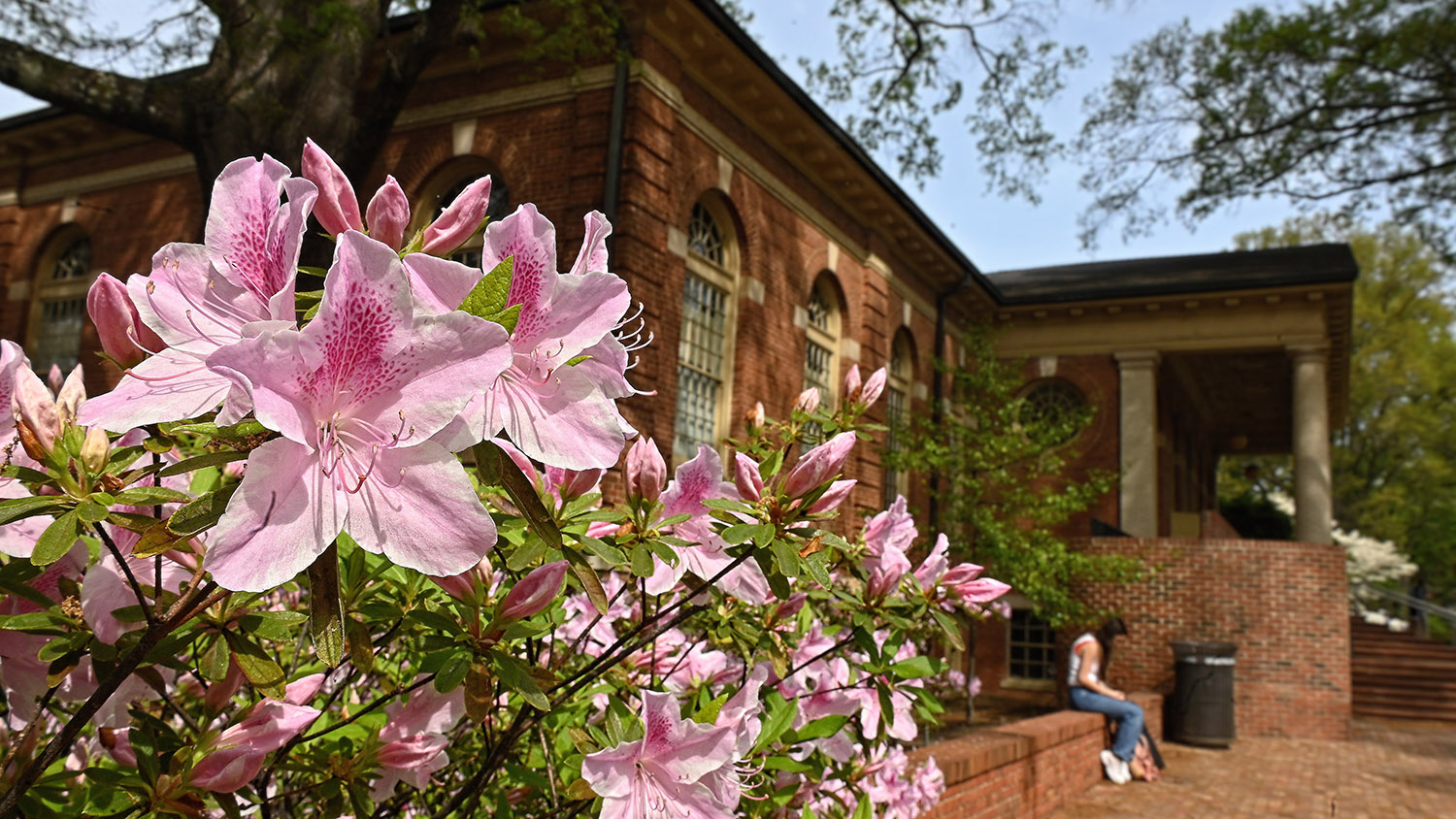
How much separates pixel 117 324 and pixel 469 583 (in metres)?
0.54

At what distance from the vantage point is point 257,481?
88 centimetres

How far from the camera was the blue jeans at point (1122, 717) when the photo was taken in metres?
10.2

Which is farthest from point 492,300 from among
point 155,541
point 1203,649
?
point 1203,649

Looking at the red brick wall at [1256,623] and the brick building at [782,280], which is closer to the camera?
the brick building at [782,280]

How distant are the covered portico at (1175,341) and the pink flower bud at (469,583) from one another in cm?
1911

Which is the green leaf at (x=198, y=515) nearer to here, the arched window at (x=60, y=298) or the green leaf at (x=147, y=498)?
the green leaf at (x=147, y=498)

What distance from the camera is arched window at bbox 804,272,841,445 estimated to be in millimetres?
15703

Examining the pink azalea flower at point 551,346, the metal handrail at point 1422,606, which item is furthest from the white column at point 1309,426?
→ the pink azalea flower at point 551,346

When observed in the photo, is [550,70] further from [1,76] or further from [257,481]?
[257,481]

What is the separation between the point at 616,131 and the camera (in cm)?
1058

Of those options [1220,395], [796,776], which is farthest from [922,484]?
[796,776]

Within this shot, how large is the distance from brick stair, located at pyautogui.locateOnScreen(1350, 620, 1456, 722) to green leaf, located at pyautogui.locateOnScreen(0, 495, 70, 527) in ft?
70.8

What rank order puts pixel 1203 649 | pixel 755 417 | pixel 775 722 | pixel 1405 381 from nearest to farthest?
1. pixel 775 722
2. pixel 755 417
3. pixel 1203 649
4. pixel 1405 381

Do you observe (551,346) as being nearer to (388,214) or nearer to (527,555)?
(388,214)
